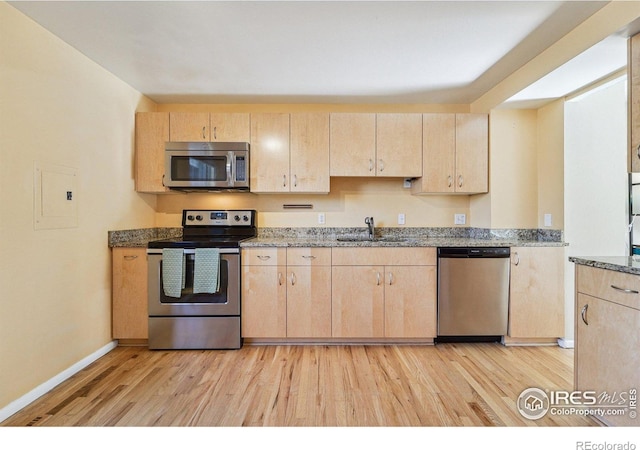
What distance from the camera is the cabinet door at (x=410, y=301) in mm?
2934

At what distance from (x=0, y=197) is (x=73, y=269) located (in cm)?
71

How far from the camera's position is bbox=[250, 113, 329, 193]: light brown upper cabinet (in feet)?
10.5

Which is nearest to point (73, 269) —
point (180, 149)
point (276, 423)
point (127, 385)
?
point (127, 385)

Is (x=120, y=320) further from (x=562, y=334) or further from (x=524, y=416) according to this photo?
(x=562, y=334)

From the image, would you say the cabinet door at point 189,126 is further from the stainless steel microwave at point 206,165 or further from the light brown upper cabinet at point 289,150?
the light brown upper cabinet at point 289,150

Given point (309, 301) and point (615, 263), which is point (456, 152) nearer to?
point (615, 263)

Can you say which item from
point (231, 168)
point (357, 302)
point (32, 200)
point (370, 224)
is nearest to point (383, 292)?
point (357, 302)

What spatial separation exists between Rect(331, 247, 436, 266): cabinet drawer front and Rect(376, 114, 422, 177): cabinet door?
0.76m

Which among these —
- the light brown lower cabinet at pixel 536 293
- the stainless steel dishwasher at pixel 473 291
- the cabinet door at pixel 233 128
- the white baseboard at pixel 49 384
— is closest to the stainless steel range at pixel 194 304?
the white baseboard at pixel 49 384

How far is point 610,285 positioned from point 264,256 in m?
2.25

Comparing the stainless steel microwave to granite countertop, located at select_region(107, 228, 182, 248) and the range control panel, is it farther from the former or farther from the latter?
granite countertop, located at select_region(107, 228, 182, 248)

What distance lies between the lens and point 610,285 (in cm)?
170

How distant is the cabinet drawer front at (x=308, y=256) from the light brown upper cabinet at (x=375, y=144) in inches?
30.4

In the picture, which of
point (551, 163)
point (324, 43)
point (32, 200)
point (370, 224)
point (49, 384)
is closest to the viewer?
point (32, 200)
